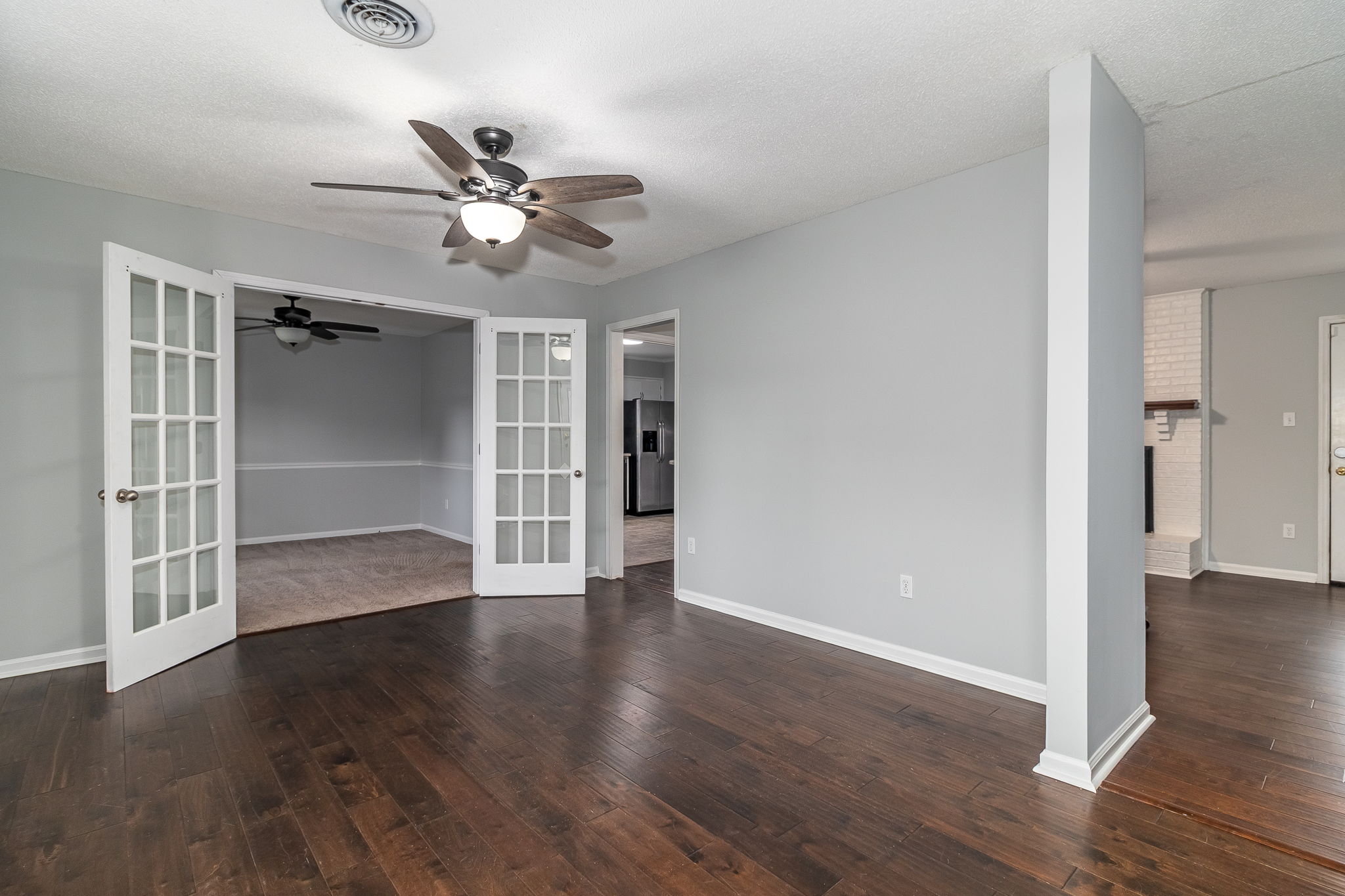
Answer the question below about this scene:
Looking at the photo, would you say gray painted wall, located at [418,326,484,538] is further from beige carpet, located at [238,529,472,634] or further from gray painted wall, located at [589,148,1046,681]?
gray painted wall, located at [589,148,1046,681]

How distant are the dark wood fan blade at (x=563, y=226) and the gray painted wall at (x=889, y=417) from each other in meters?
1.35

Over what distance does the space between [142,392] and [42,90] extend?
1.31 meters

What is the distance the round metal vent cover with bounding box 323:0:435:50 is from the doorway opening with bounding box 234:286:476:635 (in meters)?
4.08

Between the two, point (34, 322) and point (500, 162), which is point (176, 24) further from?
point (34, 322)

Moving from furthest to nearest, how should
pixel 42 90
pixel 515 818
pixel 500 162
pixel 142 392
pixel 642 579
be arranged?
pixel 642 579 → pixel 142 392 → pixel 500 162 → pixel 42 90 → pixel 515 818

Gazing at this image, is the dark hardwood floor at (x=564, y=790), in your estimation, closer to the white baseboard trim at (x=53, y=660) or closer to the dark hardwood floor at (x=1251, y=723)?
the white baseboard trim at (x=53, y=660)

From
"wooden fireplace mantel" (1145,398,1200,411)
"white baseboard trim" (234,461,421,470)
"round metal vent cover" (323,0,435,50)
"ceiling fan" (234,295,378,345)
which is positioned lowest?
"white baseboard trim" (234,461,421,470)

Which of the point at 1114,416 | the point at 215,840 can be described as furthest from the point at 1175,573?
the point at 215,840

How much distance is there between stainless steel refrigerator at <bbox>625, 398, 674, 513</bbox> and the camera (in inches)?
368

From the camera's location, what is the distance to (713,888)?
66.5 inches

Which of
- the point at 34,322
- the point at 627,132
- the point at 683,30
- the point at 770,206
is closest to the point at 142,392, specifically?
the point at 34,322

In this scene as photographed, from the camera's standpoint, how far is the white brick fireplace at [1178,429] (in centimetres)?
547

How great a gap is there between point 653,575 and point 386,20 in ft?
14.0

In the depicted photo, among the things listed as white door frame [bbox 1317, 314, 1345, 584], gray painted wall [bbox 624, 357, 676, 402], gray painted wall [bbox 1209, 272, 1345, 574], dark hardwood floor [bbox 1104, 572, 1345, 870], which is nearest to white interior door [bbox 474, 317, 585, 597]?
dark hardwood floor [bbox 1104, 572, 1345, 870]
